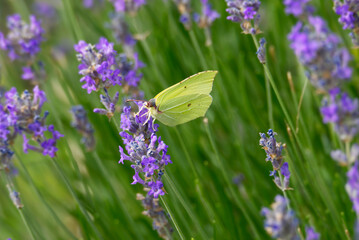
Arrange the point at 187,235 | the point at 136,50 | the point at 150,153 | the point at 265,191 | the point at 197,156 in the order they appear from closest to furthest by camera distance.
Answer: the point at 150,153 → the point at 187,235 → the point at 265,191 → the point at 197,156 → the point at 136,50

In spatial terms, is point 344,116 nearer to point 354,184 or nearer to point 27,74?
point 354,184

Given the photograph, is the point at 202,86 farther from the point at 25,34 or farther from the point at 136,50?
the point at 136,50

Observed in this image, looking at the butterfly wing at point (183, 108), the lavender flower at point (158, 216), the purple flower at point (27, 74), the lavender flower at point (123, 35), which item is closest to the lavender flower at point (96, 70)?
the butterfly wing at point (183, 108)

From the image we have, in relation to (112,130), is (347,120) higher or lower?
lower

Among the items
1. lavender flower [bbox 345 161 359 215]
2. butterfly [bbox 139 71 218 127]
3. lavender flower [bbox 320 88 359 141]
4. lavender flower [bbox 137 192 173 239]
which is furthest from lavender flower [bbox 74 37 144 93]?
lavender flower [bbox 345 161 359 215]

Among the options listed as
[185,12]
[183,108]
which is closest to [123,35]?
[185,12]

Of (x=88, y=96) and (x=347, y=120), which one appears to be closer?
(x=347, y=120)

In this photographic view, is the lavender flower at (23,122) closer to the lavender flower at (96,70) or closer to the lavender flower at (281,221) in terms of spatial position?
the lavender flower at (96,70)

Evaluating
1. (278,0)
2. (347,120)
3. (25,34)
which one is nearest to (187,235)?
(347,120)

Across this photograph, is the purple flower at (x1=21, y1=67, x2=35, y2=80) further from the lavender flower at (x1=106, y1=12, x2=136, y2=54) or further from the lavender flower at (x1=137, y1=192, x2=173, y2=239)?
the lavender flower at (x1=137, y1=192, x2=173, y2=239)
